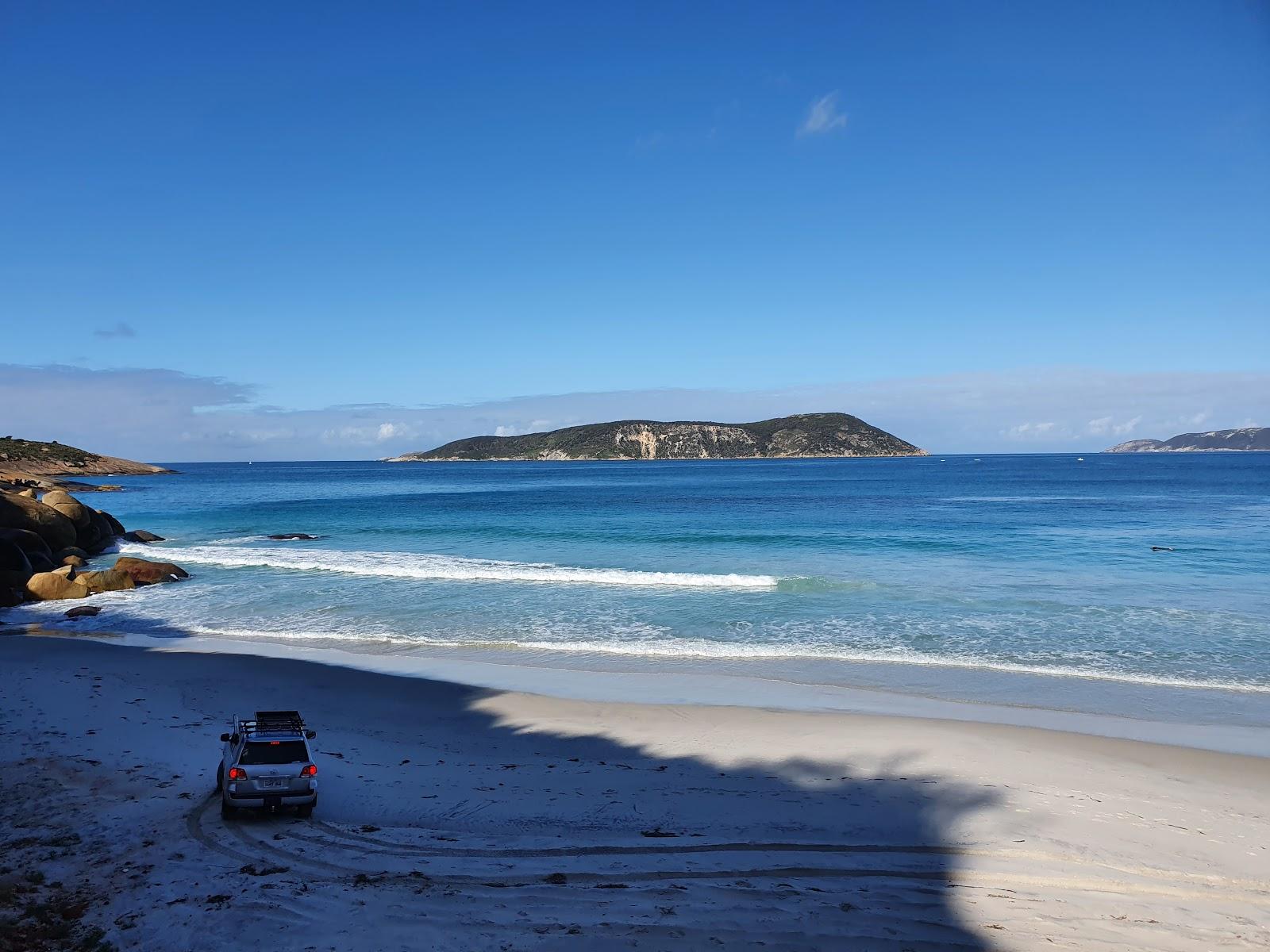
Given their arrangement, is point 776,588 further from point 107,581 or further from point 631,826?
point 107,581

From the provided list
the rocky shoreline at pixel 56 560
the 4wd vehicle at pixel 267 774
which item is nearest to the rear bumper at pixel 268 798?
the 4wd vehicle at pixel 267 774

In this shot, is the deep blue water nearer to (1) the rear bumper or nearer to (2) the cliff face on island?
(1) the rear bumper

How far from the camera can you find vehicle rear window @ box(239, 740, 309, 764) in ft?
34.4

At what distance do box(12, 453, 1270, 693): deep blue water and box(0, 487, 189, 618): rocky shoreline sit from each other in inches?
54.9

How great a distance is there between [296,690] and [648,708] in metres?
8.29

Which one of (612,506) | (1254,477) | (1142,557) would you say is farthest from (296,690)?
(1254,477)

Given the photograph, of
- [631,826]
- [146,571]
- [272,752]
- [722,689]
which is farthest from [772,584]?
[146,571]

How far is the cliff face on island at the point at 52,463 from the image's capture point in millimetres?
105938

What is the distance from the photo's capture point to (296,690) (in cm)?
1797

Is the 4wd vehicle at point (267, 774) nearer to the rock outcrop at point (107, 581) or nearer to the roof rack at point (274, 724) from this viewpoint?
the roof rack at point (274, 724)

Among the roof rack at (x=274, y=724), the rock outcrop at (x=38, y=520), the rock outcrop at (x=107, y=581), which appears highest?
the rock outcrop at (x=38, y=520)

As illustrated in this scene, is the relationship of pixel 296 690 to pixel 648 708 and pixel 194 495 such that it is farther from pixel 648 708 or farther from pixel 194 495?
pixel 194 495

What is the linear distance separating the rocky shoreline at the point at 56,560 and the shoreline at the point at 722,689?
19.7 feet

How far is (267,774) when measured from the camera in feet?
33.9
